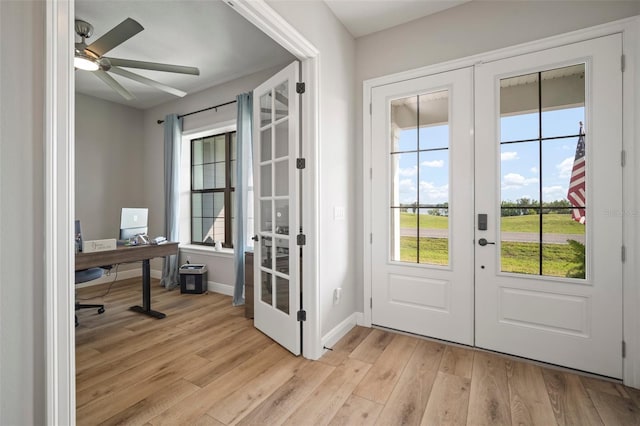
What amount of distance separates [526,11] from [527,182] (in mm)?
1305

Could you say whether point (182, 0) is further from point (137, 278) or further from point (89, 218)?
point (137, 278)

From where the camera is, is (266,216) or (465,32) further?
(266,216)

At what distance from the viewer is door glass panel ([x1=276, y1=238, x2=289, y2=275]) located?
2.52m

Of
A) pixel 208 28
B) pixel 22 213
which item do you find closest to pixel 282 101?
pixel 208 28

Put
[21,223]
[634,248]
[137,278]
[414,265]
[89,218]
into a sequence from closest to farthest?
1. [21,223]
2. [634,248]
3. [414,265]
4. [89,218]
5. [137,278]

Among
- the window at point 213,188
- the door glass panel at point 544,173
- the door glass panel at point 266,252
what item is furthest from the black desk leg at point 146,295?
the door glass panel at point 544,173

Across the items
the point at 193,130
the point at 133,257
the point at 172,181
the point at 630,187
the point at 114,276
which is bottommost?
the point at 114,276

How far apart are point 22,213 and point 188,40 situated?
2.80 m

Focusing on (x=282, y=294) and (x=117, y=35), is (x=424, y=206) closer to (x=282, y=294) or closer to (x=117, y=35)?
(x=282, y=294)

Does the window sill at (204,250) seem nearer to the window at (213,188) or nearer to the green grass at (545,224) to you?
the window at (213,188)

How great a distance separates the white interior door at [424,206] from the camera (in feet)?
8.21

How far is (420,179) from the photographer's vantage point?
8.85 feet

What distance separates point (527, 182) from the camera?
90.1 inches

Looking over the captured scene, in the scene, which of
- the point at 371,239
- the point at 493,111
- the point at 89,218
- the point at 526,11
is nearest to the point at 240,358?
the point at 371,239
